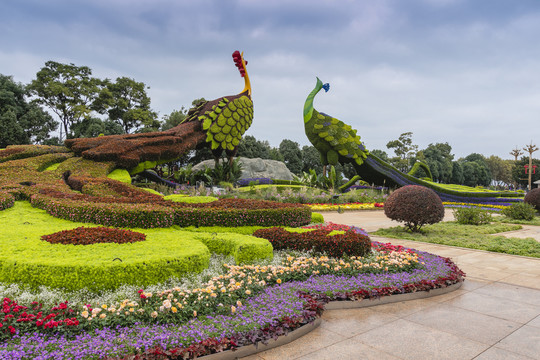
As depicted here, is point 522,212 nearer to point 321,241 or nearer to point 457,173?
point 321,241

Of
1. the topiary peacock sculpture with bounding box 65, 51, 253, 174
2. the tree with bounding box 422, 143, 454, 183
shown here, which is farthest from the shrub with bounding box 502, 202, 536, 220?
the tree with bounding box 422, 143, 454, 183

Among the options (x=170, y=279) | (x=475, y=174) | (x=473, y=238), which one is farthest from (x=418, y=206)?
(x=475, y=174)

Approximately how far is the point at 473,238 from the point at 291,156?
130 feet

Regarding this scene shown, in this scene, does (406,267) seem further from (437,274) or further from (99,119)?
(99,119)

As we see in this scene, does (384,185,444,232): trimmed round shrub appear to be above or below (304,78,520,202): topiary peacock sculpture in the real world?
below

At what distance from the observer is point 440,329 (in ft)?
10.7

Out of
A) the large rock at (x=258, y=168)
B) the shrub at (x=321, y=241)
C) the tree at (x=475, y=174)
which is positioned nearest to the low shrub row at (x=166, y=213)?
the shrub at (x=321, y=241)

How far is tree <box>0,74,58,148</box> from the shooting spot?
2836 centimetres

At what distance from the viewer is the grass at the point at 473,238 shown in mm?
7082

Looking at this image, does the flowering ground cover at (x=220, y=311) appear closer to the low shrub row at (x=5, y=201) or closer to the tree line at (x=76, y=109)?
the low shrub row at (x=5, y=201)

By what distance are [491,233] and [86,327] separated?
409 inches

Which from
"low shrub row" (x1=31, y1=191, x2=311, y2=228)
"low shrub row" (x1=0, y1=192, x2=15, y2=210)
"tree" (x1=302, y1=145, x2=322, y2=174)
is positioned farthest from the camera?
"tree" (x1=302, y1=145, x2=322, y2=174)

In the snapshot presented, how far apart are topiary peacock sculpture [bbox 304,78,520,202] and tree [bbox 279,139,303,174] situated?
83.0 feet

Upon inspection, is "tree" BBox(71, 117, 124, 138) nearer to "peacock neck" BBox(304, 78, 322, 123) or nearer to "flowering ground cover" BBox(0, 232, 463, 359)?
"peacock neck" BBox(304, 78, 322, 123)
